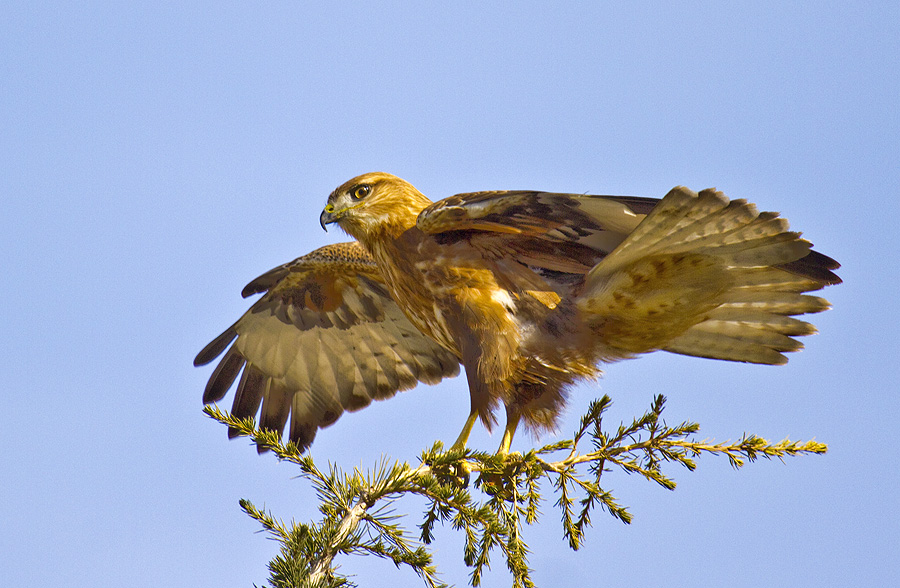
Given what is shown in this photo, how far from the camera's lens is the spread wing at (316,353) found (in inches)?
273

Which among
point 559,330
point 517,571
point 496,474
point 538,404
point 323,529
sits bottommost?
point 323,529

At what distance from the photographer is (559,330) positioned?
5.01 m

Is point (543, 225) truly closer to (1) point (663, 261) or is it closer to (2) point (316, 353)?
(1) point (663, 261)

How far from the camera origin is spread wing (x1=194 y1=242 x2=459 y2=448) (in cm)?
693

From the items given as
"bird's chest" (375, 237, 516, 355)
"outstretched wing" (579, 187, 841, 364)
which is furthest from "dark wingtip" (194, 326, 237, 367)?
"outstretched wing" (579, 187, 841, 364)

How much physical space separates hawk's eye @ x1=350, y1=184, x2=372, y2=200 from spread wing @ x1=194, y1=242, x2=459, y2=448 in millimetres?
1162

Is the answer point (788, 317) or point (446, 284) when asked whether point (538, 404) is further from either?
point (788, 317)

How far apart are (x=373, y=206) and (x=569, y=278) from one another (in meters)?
1.47

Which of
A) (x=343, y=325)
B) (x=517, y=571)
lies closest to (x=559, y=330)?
(x=517, y=571)

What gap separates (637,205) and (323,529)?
90.6 inches

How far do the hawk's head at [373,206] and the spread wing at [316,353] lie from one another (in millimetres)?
1082

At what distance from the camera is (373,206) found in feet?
18.6

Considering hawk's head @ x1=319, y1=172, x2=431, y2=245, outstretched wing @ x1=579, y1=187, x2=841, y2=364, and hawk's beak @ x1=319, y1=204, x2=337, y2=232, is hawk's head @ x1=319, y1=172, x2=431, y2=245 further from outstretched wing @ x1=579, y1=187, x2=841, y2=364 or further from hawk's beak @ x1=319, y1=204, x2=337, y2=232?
outstretched wing @ x1=579, y1=187, x2=841, y2=364

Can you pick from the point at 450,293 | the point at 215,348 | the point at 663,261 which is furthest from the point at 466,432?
the point at 215,348
